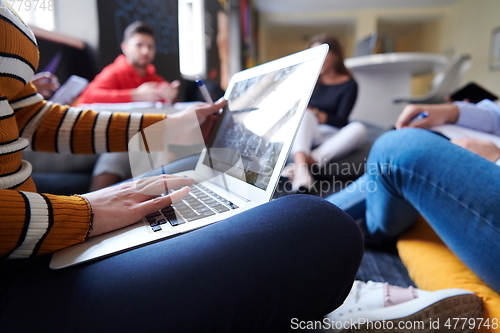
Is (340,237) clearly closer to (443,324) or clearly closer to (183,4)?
(443,324)

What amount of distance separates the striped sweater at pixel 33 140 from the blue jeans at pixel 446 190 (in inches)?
16.3

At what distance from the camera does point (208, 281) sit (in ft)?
0.94

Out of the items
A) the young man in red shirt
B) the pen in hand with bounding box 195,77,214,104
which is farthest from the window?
the pen in hand with bounding box 195,77,214,104

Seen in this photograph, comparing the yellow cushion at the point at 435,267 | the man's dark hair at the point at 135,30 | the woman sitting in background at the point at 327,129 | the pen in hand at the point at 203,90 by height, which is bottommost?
the yellow cushion at the point at 435,267

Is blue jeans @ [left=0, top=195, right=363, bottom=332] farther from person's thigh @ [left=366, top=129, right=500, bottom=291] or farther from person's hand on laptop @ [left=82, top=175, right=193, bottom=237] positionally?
person's thigh @ [left=366, top=129, right=500, bottom=291]

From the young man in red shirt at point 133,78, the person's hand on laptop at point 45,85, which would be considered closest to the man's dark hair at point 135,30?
the young man in red shirt at point 133,78

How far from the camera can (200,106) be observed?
1.83 ft

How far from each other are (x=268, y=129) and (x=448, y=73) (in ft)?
8.37

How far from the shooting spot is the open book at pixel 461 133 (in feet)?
1.99

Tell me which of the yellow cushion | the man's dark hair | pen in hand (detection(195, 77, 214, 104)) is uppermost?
the man's dark hair

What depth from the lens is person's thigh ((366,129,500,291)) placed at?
41 centimetres

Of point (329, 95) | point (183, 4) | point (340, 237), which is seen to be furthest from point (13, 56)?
point (329, 95)

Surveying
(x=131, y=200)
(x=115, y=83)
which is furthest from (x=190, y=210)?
(x=115, y=83)

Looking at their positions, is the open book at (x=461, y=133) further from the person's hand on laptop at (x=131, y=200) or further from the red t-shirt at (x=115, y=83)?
the red t-shirt at (x=115, y=83)
